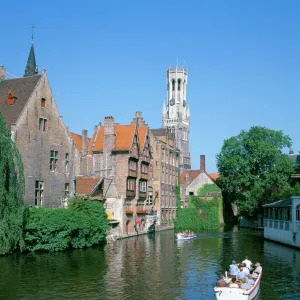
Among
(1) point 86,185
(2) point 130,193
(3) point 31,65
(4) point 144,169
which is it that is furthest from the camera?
(3) point 31,65

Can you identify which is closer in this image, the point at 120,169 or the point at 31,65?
the point at 120,169

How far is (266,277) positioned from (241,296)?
9.09 meters

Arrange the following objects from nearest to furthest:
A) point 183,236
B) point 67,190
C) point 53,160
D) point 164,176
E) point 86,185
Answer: point 53,160 → point 67,190 → point 86,185 → point 183,236 → point 164,176

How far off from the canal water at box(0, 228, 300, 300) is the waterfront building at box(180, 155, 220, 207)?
4103 cm

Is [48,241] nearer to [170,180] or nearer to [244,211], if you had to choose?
[170,180]

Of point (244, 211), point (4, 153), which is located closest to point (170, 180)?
point (244, 211)

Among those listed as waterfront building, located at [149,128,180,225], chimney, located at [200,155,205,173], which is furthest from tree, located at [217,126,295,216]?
chimney, located at [200,155,205,173]

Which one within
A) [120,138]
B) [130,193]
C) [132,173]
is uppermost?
[120,138]

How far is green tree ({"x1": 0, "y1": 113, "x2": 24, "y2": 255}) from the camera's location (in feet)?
107

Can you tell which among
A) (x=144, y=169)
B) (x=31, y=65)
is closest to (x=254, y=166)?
(x=144, y=169)

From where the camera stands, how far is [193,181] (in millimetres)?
90125

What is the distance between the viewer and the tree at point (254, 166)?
74.2 metres

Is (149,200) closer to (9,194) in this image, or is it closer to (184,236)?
(184,236)

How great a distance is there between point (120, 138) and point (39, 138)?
16078mm
